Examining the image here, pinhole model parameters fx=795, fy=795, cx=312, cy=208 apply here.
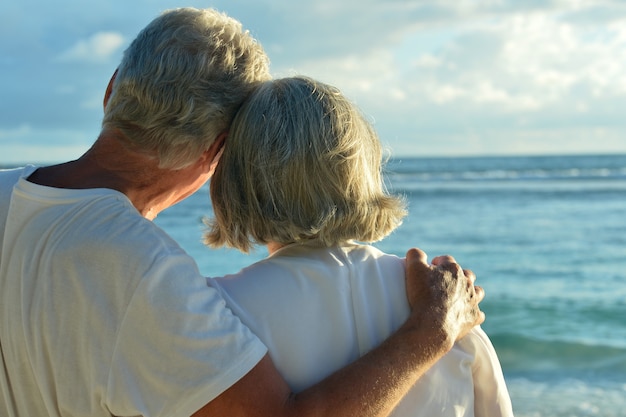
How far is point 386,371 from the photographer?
68.0 inches

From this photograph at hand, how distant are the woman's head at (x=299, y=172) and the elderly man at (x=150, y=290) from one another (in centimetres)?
11

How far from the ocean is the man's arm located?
0.31 meters

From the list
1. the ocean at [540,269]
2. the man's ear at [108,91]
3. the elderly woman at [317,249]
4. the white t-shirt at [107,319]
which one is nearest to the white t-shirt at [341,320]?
the elderly woman at [317,249]

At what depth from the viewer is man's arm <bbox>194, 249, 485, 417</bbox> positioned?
163 centimetres

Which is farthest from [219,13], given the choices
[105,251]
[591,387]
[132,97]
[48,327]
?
[591,387]

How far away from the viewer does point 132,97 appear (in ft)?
6.33

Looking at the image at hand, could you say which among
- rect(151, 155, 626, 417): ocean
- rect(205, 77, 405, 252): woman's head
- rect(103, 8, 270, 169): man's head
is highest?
rect(103, 8, 270, 169): man's head

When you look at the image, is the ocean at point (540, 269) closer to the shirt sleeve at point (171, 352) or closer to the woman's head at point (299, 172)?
the woman's head at point (299, 172)

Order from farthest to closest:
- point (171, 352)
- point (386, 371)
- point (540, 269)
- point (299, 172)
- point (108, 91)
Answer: point (540, 269) < point (108, 91) < point (299, 172) < point (386, 371) < point (171, 352)

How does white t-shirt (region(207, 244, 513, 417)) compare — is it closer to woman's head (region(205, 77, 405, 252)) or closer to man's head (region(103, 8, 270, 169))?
woman's head (region(205, 77, 405, 252))

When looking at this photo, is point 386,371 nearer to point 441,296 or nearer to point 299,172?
point 441,296

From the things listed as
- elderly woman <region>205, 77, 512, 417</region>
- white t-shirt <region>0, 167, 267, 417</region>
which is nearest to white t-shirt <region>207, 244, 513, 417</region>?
elderly woman <region>205, 77, 512, 417</region>

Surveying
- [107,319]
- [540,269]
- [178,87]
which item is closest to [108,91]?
[178,87]

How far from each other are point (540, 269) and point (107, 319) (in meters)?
10.3
